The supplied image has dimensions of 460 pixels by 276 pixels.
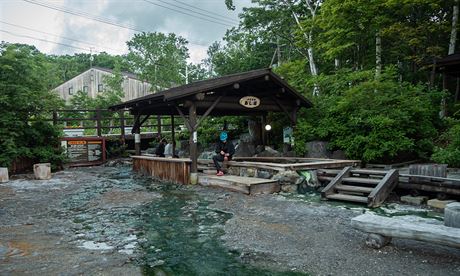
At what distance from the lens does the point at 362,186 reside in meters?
8.81

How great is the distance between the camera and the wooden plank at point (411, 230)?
4.16m

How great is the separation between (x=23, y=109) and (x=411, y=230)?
15.7 m

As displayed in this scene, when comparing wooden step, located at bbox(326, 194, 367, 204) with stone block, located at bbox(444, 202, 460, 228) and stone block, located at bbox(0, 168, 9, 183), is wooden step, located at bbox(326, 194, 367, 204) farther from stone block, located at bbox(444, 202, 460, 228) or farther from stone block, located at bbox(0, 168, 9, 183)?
stone block, located at bbox(0, 168, 9, 183)

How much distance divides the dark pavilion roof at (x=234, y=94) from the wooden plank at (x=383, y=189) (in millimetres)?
5357

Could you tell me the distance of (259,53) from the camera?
29.0 m

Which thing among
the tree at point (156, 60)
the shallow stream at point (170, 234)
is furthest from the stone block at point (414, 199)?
the tree at point (156, 60)

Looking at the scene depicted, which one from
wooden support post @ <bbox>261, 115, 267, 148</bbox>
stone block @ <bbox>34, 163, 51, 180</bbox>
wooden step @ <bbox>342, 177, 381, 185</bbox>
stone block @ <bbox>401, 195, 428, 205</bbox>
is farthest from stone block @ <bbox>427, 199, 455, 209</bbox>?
stone block @ <bbox>34, 163, 51, 180</bbox>

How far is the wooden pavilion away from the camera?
10857 millimetres

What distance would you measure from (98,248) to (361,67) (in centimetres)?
1649

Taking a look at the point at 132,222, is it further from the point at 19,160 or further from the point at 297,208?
the point at 19,160

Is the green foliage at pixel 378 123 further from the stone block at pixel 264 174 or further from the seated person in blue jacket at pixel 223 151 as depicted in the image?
the stone block at pixel 264 174

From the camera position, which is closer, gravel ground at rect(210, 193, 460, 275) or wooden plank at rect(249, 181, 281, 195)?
gravel ground at rect(210, 193, 460, 275)

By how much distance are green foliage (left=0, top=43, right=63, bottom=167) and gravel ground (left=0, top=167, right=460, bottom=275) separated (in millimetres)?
5504

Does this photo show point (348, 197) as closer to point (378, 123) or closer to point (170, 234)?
point (378, 123)
